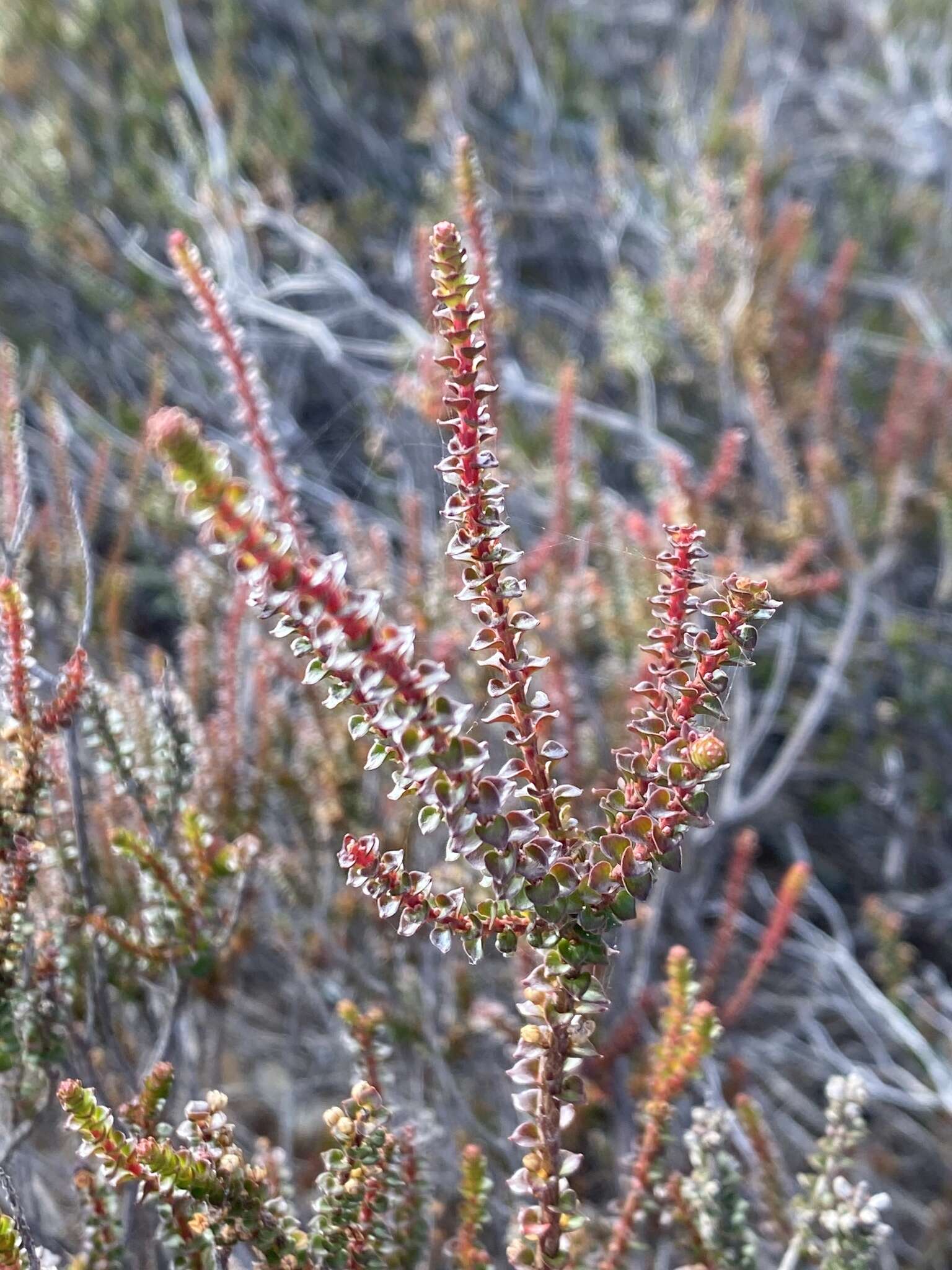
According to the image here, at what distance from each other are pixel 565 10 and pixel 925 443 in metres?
2.78

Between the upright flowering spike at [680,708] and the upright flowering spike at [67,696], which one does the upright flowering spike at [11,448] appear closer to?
the upright flowering spike at [67,696]

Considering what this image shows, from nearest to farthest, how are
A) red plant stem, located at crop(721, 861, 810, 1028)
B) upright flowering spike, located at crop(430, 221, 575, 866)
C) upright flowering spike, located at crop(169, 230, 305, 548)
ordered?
upright flowering spike, located at crop(430, 221, 575, 866)
upright flowering spike, located at crop(169, 230, 305, 548)
red plant stem, located at crop(721, 861, 810, 1028)

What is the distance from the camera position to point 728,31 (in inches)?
161

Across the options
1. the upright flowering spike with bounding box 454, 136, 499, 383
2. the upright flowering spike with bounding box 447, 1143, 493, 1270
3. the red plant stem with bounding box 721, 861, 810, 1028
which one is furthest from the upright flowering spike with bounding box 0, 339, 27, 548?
the red plant stem with bounding box 721, 861, 810, 1028

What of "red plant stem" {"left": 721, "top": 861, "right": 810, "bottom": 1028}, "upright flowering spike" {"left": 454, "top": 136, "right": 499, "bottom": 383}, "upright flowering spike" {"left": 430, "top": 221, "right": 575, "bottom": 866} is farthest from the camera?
"red plant stem" {"left": 721, "top": 861, "right": 810, "bottom": 1028}

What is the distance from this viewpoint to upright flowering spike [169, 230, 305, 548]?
891mm

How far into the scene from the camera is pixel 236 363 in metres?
0.95

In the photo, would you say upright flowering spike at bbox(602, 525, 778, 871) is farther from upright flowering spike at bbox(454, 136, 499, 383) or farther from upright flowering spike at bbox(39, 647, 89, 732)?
upright flowering spike at bbox(39, 647, 89, 732)

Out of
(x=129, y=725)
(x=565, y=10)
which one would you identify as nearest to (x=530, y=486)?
(x=129, y=725)

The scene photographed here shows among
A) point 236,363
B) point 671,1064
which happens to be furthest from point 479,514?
point 671,1064

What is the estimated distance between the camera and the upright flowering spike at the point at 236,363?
89cm

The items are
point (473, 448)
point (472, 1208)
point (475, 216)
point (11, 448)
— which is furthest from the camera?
point (11, 448)

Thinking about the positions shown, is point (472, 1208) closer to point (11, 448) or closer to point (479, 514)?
point (479, 514)

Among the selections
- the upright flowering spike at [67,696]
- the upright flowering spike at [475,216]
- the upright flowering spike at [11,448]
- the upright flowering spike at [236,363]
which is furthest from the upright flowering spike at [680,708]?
the upright flowering spike at [11,448]
